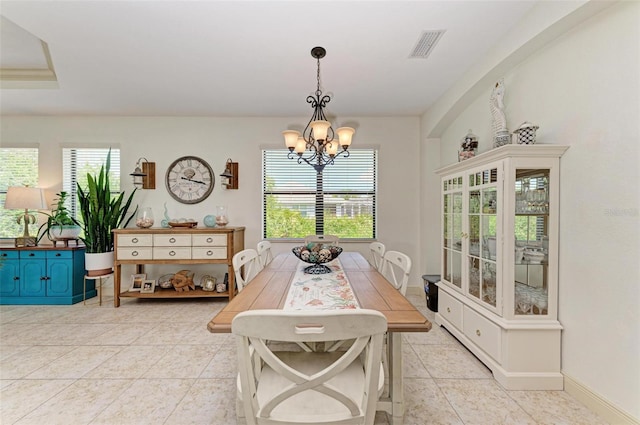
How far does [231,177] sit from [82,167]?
Answer: 224cm

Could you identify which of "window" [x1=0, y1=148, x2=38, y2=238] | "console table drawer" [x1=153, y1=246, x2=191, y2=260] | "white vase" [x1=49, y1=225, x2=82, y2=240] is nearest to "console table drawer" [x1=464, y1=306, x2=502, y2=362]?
"console table drawer" [x1=153, y1=246, x2=191, y2=260]

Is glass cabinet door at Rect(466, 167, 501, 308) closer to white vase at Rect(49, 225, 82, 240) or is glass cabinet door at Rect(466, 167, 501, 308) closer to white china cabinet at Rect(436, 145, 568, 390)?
white china cabinet at Rect(436, 145, 568, 390)

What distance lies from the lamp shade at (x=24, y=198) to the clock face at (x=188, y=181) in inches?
64.0

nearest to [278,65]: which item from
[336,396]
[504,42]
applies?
[504,42]

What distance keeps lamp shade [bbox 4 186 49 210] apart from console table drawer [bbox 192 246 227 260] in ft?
7.50

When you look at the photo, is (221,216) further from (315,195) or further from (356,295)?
(356,295)

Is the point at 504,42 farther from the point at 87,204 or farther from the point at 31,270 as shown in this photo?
the point at 31,270

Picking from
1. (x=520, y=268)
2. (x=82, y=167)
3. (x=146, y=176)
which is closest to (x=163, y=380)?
(x=520, y=268)

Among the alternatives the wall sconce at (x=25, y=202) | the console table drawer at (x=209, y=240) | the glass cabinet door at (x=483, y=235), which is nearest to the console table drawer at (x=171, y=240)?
the console table drawer at (x=209, y=240)

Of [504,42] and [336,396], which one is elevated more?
[504,42]

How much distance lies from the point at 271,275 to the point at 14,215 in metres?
4.47

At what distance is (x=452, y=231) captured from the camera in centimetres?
270

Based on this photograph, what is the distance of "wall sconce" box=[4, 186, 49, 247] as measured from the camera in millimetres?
3506

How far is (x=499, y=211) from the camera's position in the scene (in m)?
1.96
